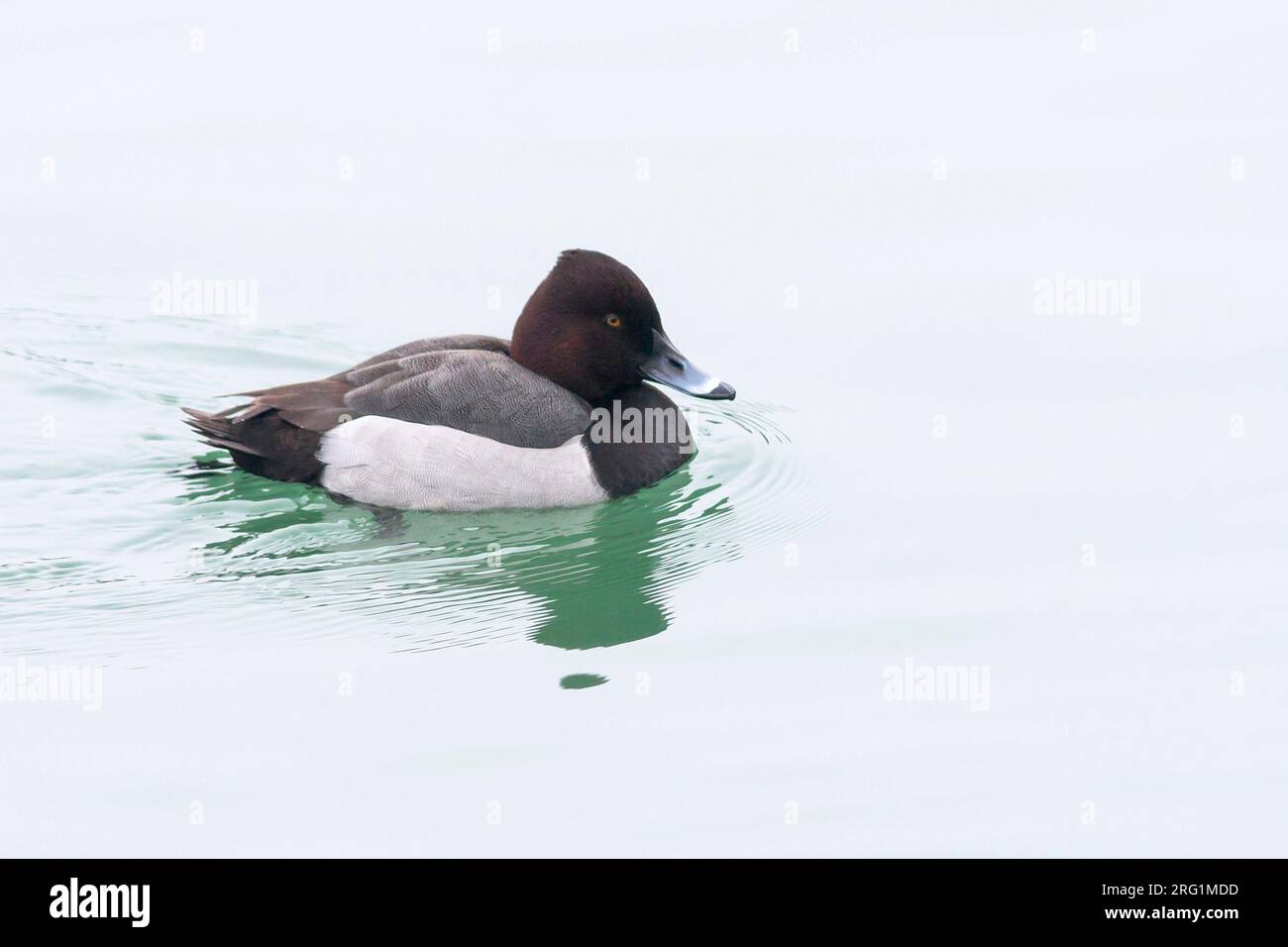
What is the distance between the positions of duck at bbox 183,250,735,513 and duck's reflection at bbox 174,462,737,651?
0.44 feet

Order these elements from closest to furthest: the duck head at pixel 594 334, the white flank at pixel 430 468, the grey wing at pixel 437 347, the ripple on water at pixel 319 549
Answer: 1. the ripple on water at pixel 319 549
2. the white flank at pixel 430 468
3. the duck head at pixel 594 334
4. the grey wing at pixel 437 347

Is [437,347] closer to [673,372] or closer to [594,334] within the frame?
[594,334]

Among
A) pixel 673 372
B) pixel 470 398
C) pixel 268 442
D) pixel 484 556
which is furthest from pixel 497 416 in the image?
pixel 268 442

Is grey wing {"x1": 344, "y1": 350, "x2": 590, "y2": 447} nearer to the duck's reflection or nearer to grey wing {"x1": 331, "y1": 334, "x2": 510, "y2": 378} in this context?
grey wing {"x1": 331, "y1": 334, "x2": 510, "y2": 378}

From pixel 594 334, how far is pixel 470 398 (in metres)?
0.74

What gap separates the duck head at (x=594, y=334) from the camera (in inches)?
333

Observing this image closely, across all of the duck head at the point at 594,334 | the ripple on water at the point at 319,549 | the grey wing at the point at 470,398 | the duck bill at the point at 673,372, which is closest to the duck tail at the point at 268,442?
the ripple on water at the point at 319,549

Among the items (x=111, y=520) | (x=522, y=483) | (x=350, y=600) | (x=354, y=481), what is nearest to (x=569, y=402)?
(x=522, y=483)

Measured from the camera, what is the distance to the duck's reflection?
7.10 m

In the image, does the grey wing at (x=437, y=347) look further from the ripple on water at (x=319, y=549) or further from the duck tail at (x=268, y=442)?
the ripple on water at (x=319, y=549)

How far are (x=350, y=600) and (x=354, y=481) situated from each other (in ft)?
3.63

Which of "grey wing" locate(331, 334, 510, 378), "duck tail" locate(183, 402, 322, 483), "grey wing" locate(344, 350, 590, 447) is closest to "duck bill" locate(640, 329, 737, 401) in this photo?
"grey wing" locate(344, 350, 590, 447)

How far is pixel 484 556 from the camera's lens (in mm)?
7785

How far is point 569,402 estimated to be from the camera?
27.8ft
